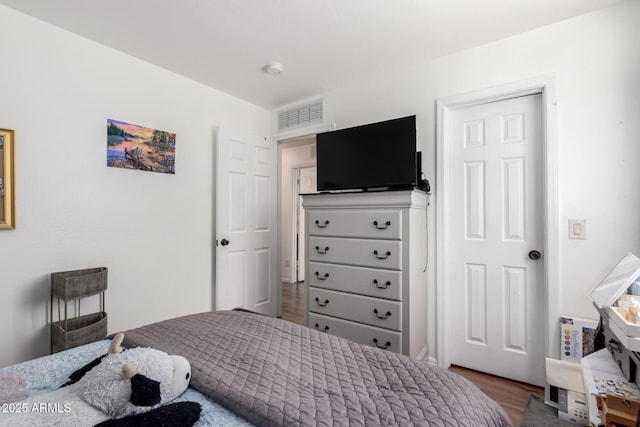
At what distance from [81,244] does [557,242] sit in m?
3.20

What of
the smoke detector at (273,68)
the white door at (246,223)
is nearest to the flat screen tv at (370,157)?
the smoke detector at (273,68)

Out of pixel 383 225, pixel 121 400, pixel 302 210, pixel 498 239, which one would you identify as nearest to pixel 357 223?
pixel 383 225

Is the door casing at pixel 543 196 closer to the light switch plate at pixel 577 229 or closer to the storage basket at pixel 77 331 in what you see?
the light switch plate at pixel 577 229

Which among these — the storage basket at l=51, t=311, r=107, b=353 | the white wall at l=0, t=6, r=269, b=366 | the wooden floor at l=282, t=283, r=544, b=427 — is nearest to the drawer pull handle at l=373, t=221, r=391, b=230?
the wooden floor at l=282, t=283, r=544, b=427

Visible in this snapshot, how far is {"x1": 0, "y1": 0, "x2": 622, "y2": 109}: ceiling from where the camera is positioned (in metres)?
1.83

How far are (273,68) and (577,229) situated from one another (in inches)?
97.3

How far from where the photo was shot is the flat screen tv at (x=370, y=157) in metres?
2.23

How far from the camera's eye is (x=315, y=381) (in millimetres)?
949

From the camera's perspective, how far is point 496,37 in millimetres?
2162

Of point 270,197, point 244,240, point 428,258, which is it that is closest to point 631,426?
point 428,258

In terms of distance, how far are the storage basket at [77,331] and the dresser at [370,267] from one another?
1.44m

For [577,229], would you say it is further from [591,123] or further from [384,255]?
[384,255]

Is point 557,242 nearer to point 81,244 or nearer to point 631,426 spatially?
point 631,426

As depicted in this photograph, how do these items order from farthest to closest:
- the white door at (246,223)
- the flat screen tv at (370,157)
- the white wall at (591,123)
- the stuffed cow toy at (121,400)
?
1. the white door at (246,223)
2. the flat screen tv at (370,157)
3. the white wall at (591,123)
4. the stuffed cow toy at (121,400)
